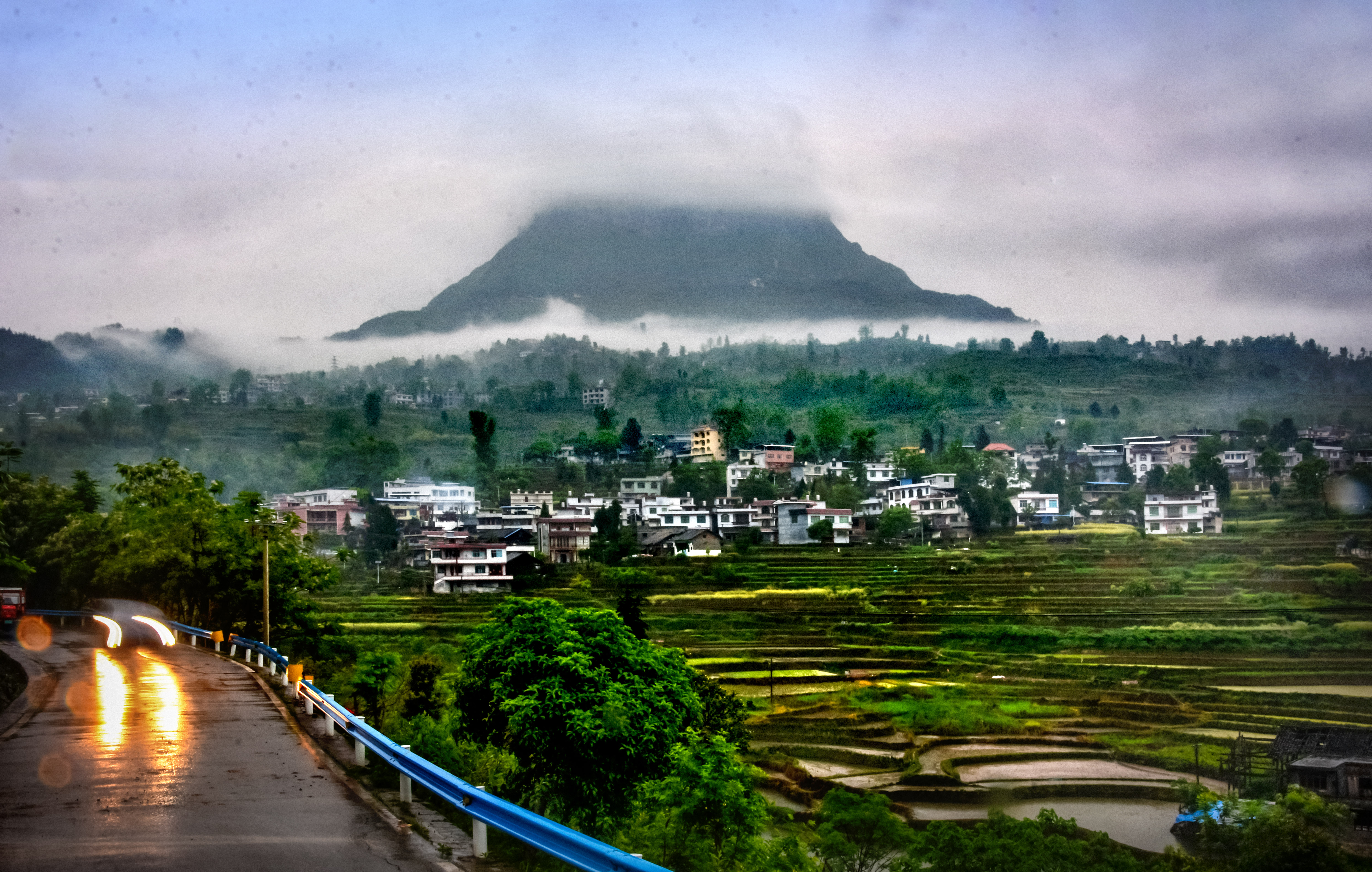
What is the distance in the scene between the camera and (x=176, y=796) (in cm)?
606

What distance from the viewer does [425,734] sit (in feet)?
40.1

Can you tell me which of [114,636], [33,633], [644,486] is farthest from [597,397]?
[114,636]

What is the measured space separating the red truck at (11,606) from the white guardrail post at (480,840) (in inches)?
868

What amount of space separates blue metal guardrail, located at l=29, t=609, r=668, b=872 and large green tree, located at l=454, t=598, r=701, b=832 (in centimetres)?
316

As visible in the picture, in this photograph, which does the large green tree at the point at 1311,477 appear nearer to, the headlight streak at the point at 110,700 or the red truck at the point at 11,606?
the red truck at the point at 11,606

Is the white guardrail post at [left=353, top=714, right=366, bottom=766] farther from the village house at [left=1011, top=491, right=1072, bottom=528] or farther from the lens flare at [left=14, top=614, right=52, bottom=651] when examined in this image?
the village house at [left=1011, top=491, right=1072, bottom=528]

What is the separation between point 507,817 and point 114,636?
17.2 metres

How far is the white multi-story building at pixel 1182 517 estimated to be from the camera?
59.0 m

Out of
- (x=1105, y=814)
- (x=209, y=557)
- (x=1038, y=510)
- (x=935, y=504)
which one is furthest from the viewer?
(x=1038, y=510)

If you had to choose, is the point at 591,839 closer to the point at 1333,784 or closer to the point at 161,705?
the point at 161,705

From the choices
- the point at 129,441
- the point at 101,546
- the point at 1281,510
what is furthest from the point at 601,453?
the point at 101,546

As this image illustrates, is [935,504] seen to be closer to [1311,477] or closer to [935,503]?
[935,503]

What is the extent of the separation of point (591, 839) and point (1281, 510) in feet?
222

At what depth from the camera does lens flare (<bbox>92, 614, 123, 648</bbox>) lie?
1875 centimetres
